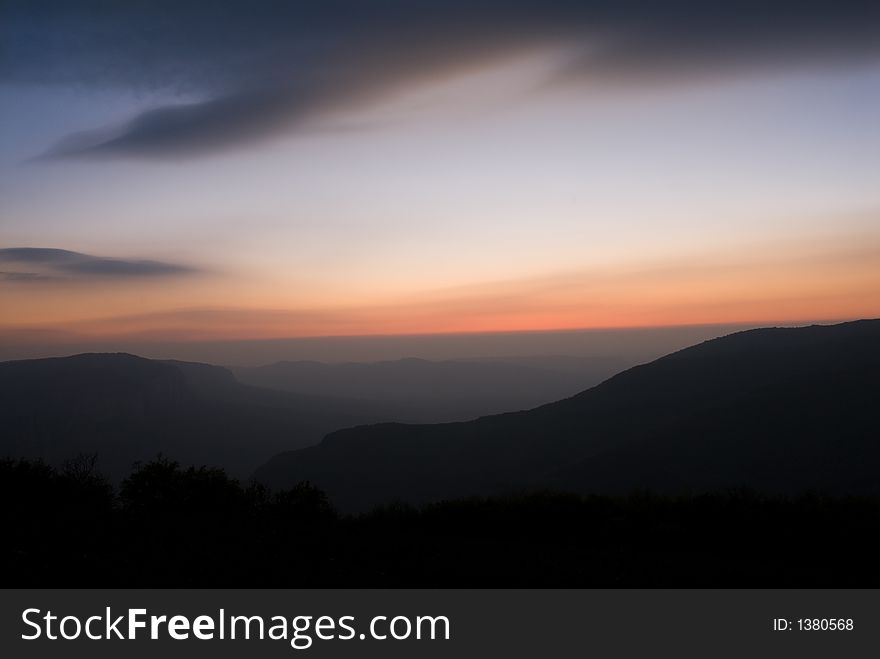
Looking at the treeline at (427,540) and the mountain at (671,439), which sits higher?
the treeline at (427,540)

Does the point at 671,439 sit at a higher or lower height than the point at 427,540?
lower

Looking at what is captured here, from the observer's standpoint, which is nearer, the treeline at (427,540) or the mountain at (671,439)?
the treeline at (427,540)

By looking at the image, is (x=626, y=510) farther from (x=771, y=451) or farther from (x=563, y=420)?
(x=563, y=420)

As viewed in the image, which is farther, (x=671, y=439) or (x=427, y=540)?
(x=671, y=439)
